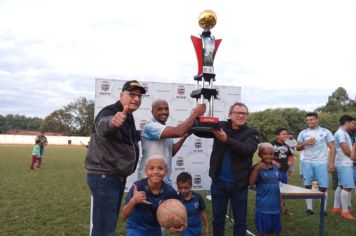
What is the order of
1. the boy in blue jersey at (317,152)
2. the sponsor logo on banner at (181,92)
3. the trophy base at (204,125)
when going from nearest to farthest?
the trophy base at (204,125), the sponsor logo on banner at (181,92), the boy in blue jersey at (317,152)

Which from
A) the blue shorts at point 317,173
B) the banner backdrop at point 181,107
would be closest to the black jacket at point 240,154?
the banner backdrop at point 181,107

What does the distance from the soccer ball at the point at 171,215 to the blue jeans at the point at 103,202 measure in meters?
0.52

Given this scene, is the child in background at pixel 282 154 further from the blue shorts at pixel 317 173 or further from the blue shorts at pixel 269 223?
the blue shorts at pixel 269 223

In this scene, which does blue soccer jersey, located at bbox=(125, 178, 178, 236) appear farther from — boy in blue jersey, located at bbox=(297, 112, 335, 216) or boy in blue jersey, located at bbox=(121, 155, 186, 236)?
boy in blue jersey, located at bbox=(297, 112, 335, 216)

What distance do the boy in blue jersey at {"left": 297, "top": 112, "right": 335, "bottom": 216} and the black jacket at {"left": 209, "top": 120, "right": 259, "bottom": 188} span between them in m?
3.25

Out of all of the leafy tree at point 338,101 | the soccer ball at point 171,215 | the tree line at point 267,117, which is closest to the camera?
the soccer ball at point 171,215

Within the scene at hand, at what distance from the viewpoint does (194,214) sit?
453cm

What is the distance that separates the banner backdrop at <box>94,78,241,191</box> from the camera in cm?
641

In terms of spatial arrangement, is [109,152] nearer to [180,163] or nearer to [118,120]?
[118,120]

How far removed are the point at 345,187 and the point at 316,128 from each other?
4.50 feet

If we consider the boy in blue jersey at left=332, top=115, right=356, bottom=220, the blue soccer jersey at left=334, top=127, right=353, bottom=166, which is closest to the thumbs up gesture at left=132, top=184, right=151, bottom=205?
the boy in blue jersey at left=332, top=115, right=356, bottom=220

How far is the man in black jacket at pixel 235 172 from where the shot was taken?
185 inches

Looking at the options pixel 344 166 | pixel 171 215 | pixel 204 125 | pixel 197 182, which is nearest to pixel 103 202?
pixel 171 215

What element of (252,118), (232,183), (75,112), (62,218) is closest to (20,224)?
(62,218)
